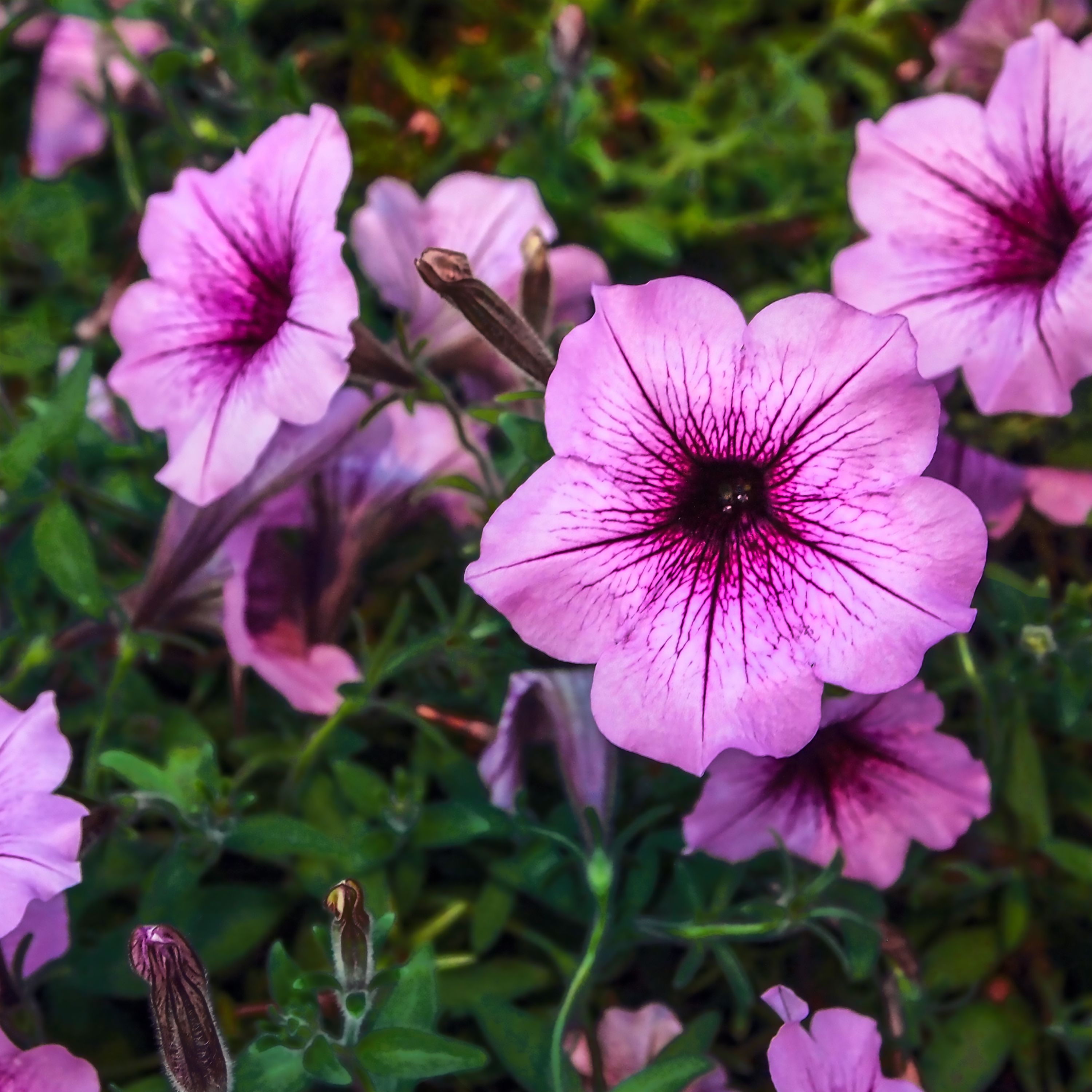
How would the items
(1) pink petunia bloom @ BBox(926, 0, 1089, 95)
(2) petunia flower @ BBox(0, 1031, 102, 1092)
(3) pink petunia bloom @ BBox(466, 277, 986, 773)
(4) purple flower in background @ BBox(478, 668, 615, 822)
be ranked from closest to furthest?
(3) pink petunia bloom @ BBox(466, 277, 986, 773), (2) petunia flower @ BBox(0, 1031, 102, 1092), (4) purple flower in background @ BBox(478, 668, 615, 822), (1) pink petunia bloom @ BBox(926, 0, 1089, 95)

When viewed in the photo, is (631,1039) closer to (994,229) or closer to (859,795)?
(859,795)

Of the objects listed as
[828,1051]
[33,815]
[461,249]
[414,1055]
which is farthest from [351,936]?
[461,249]

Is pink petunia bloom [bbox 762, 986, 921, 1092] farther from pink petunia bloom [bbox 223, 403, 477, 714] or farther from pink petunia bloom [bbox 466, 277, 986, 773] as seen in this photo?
pink petunia bloom [bbox 223, 403, 477, 714]

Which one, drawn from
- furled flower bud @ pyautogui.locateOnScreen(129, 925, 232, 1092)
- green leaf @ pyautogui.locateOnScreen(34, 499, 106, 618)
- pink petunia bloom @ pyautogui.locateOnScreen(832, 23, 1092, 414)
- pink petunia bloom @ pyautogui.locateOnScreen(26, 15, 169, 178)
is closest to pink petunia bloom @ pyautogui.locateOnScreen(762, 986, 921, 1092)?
furled flower bud @ pyautogui.locateOnScreen(129, 925, 232, 1092)

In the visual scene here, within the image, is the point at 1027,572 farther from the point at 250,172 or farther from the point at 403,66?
the point at 403,66

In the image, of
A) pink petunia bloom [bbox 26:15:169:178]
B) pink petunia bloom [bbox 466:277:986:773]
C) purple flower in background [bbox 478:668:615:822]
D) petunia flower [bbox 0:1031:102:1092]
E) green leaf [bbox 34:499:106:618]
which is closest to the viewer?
pink petunia bloom [bbox 466:277:986:773]

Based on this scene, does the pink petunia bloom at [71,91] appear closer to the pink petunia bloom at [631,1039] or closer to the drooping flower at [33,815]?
the drooping flower at [33,815]
